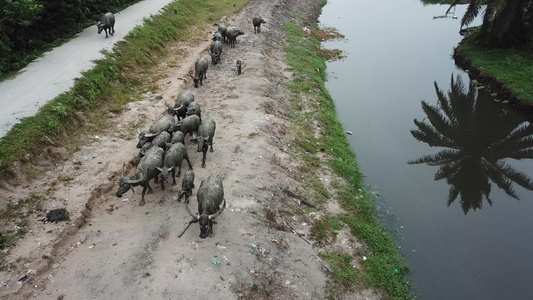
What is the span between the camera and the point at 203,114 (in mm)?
16266

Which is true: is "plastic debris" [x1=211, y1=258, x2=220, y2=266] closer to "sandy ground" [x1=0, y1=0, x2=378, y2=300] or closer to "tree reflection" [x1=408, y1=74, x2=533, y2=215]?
"sandy ground" [x1=0, y1=0, x2=378, y2=300]

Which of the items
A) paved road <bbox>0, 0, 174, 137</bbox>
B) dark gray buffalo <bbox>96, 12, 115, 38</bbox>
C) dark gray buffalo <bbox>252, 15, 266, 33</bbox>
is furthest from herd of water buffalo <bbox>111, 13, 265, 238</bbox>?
dark gray buffalo <bbox>252, 15, 266, 33</bbox>

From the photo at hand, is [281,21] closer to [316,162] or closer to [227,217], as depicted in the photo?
[316,162]

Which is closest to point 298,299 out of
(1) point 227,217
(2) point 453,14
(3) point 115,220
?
(1) point 227,217

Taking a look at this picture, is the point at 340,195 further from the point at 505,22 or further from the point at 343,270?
the point at 505,22

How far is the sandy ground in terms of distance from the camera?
341 inches

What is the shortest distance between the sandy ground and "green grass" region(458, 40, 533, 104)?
14.8 meters

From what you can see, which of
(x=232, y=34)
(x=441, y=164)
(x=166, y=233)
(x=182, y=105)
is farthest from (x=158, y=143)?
(x=232, y=34)

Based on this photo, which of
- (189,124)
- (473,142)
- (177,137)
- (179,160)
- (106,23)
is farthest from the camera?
(106,23)

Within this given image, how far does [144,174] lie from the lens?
1081 centimetres

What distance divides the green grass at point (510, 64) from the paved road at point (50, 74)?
21597 millimetres

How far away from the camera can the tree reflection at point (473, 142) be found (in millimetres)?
15320

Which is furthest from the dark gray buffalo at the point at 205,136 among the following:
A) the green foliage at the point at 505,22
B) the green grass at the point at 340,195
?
the green foliage at the point at 505,22

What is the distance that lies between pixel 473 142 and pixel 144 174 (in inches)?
588
